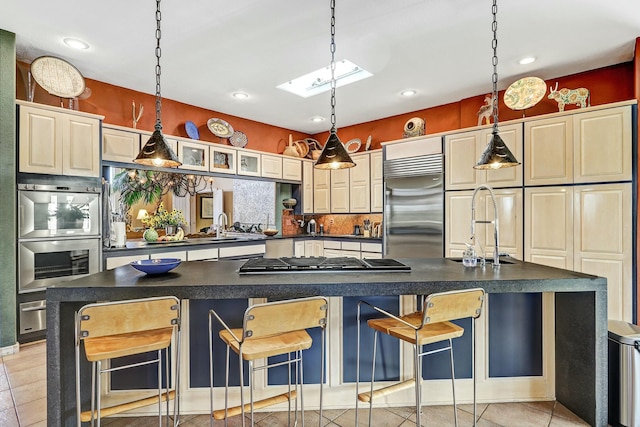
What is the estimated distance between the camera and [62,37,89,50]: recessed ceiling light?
310 centimetres

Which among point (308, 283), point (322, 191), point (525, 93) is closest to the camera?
point (308, 283)

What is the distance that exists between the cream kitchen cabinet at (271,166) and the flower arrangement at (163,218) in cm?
146

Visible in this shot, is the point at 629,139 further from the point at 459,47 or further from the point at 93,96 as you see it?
the point at 93,96

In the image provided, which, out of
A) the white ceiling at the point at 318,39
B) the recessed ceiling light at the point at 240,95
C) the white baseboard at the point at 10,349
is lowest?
the white baseboard at the point at 10,349

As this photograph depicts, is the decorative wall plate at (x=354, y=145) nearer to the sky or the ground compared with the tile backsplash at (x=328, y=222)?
nearer to the sky

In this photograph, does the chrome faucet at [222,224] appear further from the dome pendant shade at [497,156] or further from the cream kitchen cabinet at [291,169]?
the dome pendant shade at [497,156]

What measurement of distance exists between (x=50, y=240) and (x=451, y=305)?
3.67 meters

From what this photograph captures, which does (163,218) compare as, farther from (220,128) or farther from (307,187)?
(307,187)

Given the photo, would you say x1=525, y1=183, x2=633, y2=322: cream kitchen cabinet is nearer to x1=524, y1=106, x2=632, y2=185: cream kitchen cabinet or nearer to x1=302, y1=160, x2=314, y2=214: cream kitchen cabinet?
x1=524, y1=106, x2=632, y2=185: cream kitchen cabinet

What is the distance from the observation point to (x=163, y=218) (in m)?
4.63

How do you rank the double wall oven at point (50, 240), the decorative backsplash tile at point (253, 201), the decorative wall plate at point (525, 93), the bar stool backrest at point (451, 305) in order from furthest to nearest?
the decorative backsplash tile at point (253, 201) → the decorative wall plate at point (525, 93) → the double wall oven at point (50, 240) → the bar stool backrest at point (451, 305)

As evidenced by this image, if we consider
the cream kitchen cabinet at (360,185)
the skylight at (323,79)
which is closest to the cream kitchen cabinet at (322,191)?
the cream kitchen cabinet at (360,185)

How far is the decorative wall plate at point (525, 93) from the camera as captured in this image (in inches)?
150

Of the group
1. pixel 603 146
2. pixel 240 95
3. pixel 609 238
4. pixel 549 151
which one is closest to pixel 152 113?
pixel 240 95
